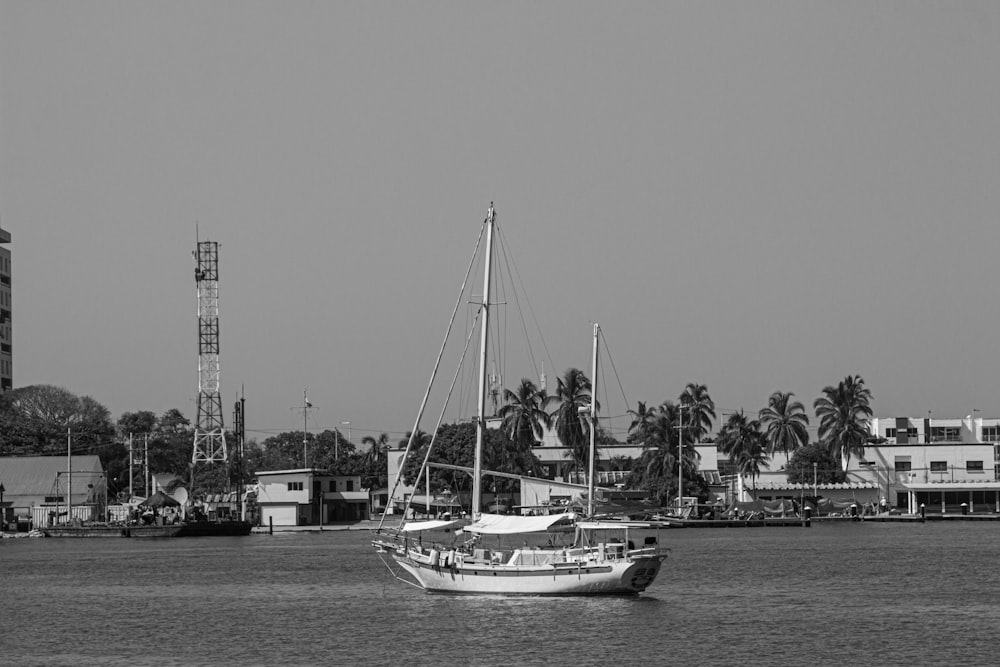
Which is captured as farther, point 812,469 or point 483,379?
point 812,469

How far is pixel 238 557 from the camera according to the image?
395 feet

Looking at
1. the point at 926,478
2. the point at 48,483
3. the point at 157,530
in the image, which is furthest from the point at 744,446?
the point at 48,483

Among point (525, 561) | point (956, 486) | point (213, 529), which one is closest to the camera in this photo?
point (525, 561)

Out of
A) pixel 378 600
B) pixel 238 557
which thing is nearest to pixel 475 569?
pixel 378 600

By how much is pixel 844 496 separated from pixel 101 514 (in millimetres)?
93301

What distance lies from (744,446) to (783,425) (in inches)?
401

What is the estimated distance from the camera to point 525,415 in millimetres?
181750

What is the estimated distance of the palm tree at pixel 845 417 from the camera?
190 meters

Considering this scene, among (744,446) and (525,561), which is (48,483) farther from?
(525,561)

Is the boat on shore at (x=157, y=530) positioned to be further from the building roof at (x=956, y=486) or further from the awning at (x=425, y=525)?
the awning at (x=425, y=525)

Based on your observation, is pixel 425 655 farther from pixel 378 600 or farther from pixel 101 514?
pixel 101 514

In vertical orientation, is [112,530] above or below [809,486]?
below

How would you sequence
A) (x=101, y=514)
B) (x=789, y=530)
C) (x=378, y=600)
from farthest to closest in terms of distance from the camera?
(x=101, y=514)
(x=789, y=530)
(x=378, y=600)

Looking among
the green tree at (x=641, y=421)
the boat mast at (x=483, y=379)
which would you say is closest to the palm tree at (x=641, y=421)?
the green tree at (x=641, y=421)
